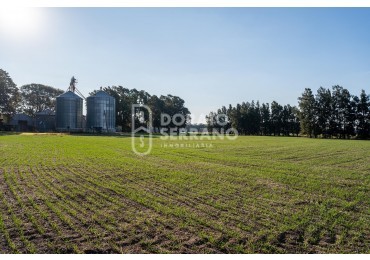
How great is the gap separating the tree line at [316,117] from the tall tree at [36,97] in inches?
2614

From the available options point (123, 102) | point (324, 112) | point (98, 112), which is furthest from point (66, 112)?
point (324, 112)

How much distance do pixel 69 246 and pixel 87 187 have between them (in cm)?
476

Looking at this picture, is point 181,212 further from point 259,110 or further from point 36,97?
point 36,97

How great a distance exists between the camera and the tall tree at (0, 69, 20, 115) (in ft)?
230

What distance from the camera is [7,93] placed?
7150 centimetres

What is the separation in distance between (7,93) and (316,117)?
272 ft

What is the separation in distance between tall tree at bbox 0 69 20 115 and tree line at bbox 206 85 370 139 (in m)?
68.4

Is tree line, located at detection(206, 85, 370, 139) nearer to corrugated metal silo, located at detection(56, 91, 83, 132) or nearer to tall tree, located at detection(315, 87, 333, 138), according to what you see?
tall tree, located at detection(315, 87, 333, 138)

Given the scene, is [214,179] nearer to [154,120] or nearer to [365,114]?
[365,114]

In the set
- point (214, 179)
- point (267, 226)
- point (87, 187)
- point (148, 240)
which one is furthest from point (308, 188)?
point (87, 187)

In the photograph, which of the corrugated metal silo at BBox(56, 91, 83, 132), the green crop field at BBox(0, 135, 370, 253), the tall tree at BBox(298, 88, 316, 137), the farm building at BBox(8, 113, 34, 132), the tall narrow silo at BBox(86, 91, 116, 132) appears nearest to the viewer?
the green crop field at BBox(0, 135, 370, 253)

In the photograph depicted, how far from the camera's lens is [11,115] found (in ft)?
248

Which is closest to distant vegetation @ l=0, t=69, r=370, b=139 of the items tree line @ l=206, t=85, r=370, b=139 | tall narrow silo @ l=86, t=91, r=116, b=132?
tree line @ l=206, t=85, r=370, b=139

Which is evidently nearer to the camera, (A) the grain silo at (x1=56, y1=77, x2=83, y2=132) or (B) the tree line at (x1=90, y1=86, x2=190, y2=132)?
(A) the grain silo at (x1=56, y1=77, x2=83, y2=132)
